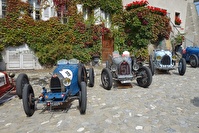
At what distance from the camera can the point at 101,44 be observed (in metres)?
13.2

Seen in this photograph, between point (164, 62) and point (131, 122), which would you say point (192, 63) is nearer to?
point (164, 62)

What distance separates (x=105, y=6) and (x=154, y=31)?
13.6ft

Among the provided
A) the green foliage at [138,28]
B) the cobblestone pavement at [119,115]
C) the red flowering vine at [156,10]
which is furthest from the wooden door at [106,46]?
the cobblestone pavement at [119,115]

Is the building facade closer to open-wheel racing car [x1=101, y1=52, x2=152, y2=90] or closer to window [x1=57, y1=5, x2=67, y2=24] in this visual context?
window [x1=57, y1=5, x2=67, y2=24]

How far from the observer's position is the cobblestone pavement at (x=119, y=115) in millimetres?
3631

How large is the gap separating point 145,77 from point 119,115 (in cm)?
293

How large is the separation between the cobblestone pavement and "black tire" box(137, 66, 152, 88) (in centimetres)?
57

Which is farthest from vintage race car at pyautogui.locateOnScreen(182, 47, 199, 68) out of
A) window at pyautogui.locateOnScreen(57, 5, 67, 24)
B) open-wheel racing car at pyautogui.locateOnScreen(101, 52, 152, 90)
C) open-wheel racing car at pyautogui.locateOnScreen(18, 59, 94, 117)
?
open-wheel racing car at pyautogui.locateOnScreen(18, 59, 94, 117)

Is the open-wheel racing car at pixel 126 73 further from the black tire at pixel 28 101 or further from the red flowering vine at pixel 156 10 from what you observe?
the red flowering vine at pixel 156 10

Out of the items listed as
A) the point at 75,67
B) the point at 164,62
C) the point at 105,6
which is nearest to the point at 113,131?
the point at 75,67

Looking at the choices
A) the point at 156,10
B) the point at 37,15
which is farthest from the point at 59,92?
the point at 156,10

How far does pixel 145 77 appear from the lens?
22.5ft

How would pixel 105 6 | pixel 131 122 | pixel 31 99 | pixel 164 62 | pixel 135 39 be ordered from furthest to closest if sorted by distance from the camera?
1. pixel 135 39
2. pixel 105 6
3. pixel 164 62
4. pixel 31 99
5. pixel 131 122

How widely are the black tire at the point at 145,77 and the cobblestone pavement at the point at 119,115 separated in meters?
0.57
